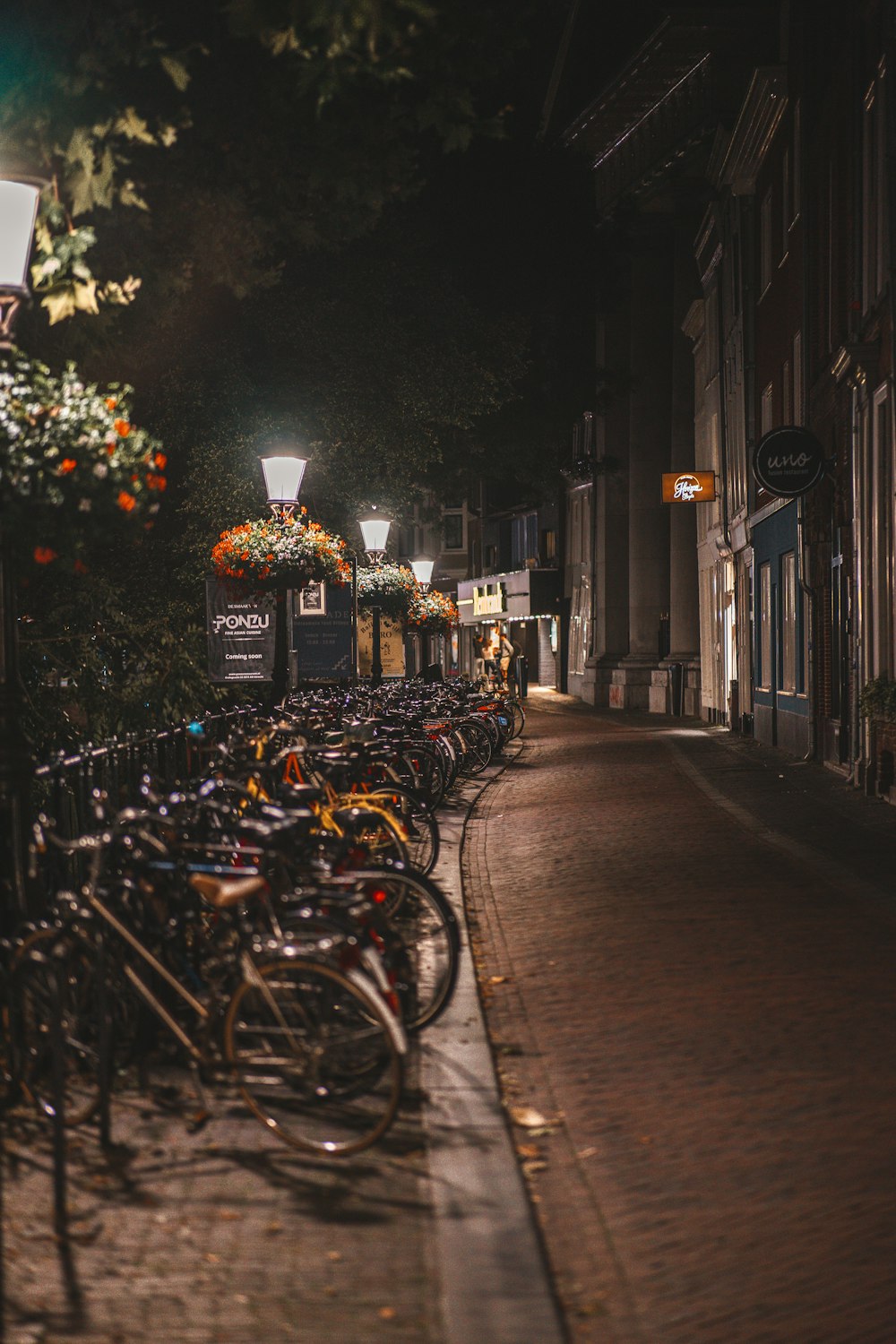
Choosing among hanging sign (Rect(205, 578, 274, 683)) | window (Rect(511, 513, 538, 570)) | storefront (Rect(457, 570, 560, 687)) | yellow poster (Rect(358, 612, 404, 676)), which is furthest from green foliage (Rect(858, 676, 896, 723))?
window (Rect(511, 513, 538, 570))

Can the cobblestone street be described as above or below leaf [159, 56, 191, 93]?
below

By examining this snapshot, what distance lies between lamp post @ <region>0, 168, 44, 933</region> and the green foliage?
12.1 metres

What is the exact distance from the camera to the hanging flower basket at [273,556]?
17000 millimetres

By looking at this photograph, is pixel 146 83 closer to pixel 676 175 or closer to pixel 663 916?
pixel 663 916

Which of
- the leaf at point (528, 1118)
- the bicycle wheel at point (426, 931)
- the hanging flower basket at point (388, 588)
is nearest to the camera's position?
the leaf at point (528, 1118)

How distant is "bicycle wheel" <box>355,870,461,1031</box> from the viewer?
23.6ft

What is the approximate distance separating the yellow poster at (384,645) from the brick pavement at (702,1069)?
581 inches

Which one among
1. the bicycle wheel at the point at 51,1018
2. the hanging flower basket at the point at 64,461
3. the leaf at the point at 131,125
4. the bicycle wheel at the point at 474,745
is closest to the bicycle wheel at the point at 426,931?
the bicycle wheel at the point at 51,1018

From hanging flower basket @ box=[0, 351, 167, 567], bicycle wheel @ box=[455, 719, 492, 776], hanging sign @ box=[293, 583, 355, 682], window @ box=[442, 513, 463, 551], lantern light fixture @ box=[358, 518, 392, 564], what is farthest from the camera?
window @ box=[442, 513, 463, 551]

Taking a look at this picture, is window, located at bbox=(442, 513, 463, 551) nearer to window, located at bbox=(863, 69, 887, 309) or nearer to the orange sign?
the orange sign

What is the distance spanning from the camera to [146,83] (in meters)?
7.80

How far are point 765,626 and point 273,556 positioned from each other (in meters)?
14.5

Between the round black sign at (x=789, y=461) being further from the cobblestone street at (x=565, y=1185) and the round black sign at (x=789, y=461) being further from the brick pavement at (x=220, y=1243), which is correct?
the brick pavement at (x=220, y=1243)

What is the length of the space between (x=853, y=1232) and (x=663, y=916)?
5468mm
